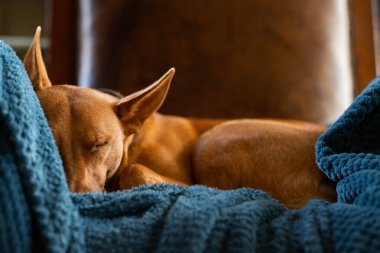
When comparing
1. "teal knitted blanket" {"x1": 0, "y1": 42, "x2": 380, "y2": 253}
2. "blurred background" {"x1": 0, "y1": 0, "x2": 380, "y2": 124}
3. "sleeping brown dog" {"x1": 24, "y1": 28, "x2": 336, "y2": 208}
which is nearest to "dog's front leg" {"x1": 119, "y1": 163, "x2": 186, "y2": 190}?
"sleeping brown dog" {"x1": 24, "y1": 28, "x2": 336, "y2": 208}

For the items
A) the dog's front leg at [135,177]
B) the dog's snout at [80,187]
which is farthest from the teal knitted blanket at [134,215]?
the dog's front leg at [135,177]

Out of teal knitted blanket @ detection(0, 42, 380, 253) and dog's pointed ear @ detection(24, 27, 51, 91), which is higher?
dog's pointed ear @ detection(24, 27, 51, 91)

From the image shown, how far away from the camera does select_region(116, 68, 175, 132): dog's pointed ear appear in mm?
1334

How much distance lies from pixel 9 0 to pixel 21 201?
2.87m

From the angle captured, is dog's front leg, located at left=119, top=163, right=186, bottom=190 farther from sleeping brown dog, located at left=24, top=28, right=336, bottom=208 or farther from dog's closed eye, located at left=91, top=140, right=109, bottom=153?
dog's closed eye, located at left=91, top=140, right=109, bottom=153

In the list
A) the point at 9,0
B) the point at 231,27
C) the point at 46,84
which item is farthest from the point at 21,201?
the point at 9,0

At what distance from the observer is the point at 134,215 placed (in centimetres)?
79

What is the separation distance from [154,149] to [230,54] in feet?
1.89

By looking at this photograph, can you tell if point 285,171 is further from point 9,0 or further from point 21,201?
point 9,0

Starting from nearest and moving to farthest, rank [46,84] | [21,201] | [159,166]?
[21,201]
[46,84]
[159,166]

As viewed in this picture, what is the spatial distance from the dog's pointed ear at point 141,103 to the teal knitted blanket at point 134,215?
1.63ft

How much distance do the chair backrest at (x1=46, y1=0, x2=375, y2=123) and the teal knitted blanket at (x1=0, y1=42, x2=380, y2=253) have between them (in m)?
1.06

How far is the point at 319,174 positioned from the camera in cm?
122

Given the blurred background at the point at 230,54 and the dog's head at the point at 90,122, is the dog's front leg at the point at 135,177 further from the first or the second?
the blurred background at the point at 230,54
